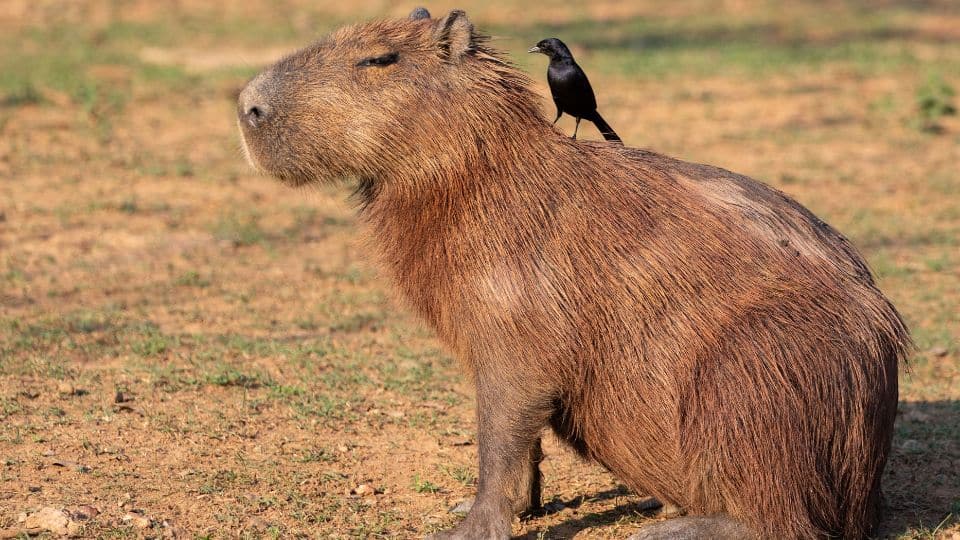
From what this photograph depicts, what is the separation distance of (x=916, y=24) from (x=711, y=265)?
12158mm

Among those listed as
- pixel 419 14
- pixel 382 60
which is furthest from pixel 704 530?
pixel 419 14

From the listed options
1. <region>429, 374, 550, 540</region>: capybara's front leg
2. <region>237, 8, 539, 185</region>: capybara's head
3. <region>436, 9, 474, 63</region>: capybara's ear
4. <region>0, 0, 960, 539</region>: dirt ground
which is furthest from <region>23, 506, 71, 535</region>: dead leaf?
<region>436, 9, 474, 63</region>: capybara's ear

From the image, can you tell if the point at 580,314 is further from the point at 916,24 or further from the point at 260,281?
the point at 916,24

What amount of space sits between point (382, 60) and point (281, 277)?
3.13 meters

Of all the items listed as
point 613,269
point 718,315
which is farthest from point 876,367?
point 613,269

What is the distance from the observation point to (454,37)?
148 inches

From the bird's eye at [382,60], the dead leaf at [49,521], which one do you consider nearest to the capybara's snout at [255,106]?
the bird's eye at [382,60]

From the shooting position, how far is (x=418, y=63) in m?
3.77

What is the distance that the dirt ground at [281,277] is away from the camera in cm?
419

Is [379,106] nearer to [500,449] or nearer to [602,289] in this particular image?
[602,289]

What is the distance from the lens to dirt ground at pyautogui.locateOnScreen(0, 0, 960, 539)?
419 cm

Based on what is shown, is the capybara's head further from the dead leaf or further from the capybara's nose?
the dead leaf

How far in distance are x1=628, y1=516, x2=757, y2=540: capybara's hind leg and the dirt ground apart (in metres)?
0.40

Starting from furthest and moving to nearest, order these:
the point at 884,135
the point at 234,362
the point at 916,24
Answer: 1. the point at 916,24
2. the point at 884,135
3. the point at 234,362
